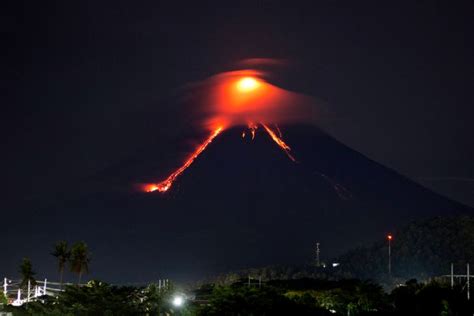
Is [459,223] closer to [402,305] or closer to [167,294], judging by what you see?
[402,305]

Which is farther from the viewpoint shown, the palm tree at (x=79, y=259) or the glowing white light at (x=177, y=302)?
the palm tree at (x=79, y=259)

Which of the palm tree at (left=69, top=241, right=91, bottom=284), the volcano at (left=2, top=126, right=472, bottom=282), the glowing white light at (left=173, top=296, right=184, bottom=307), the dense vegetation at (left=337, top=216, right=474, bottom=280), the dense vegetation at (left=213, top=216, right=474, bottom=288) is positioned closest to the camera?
the glowing white light at (left=173, top=296, right=184, bottom=307)

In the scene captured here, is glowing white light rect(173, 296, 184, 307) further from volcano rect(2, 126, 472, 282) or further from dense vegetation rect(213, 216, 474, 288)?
volcano rect(2, 126, 472, 282)

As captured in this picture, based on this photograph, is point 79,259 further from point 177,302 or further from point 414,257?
point 414,257

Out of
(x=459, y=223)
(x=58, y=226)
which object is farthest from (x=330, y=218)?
(x=459, y=223)

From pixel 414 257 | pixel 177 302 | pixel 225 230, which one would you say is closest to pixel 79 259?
pixel 177 302

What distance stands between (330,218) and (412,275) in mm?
112567

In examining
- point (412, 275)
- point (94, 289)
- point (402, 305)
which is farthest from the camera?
point (412, 275)

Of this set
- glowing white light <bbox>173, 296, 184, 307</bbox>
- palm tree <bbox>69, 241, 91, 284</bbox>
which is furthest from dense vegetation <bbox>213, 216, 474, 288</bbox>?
glowing white light <bbox>173, 296, 184, 307</bbox>

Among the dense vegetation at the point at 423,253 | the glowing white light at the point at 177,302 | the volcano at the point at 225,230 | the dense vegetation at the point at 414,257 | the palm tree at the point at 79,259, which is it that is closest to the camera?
the glowing white light at the point at 177,302

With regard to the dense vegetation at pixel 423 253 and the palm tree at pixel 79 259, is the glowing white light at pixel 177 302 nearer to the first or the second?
the palm tree at pixel 79 259

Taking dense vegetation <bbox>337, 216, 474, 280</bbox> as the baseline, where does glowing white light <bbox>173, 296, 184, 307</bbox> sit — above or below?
below

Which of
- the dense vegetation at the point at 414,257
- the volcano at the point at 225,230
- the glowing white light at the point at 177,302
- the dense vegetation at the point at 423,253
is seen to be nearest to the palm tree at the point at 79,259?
the dense vegetation at the point at 414,257

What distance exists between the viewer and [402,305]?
2798 centimetres
